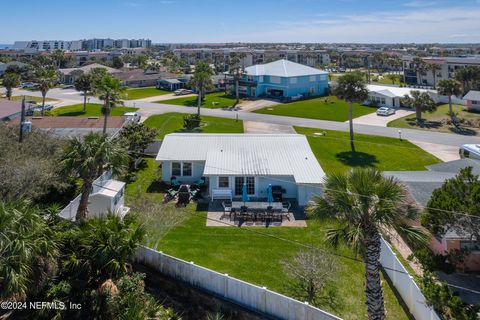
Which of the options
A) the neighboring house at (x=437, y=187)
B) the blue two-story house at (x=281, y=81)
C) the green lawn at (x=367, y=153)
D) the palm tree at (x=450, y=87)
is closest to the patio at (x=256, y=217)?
the neighboring house at (x=437, y=187)

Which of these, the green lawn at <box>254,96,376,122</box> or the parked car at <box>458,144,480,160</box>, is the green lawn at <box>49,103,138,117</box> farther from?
the parked car at <box>458,144,480,160</box>

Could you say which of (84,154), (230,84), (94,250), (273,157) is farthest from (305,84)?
(94,250)

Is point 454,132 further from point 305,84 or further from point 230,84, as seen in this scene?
point 230,84

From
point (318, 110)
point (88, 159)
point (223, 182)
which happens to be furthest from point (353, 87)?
point (88, 159)

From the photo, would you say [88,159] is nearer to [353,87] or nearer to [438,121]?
[353,87]

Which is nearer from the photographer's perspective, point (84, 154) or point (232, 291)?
point (232, 291)

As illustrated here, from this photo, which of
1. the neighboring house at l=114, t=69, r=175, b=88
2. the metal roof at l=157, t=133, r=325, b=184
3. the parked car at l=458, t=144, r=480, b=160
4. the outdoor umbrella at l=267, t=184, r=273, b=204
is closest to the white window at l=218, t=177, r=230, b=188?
the metal roof at l=157, t=133, r=325, b=184

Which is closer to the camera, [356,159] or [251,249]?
[251,249]
